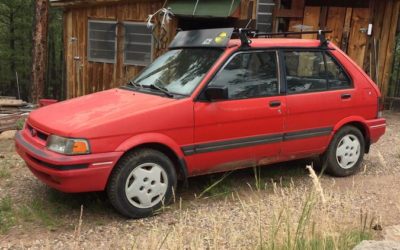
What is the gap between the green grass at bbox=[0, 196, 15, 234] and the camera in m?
4.52

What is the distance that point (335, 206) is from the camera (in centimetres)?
444

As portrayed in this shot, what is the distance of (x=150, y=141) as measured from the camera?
15.6ft

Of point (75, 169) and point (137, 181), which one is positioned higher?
point (75, 169)

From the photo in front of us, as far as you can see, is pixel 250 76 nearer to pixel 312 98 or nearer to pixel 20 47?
pixel 312 98

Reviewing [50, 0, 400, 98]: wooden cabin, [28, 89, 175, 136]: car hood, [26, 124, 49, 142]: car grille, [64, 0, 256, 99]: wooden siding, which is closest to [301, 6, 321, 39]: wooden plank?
[50, 0, 400, 98]: wooden cabin

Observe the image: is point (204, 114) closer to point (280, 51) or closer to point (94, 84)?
point (280, 51)

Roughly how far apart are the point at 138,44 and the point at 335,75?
7.56 m

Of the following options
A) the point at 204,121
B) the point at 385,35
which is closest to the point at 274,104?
the point at 204,121

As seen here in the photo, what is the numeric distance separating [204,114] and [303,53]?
177cm

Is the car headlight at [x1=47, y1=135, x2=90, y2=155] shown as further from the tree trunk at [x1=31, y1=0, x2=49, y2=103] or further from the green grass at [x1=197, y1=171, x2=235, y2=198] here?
the tree trunk at [x1=31, y1=0, x2=49, y2=103]

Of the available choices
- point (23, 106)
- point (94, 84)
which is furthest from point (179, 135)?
point (94, 84)

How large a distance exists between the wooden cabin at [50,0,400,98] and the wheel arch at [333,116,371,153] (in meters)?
5.01

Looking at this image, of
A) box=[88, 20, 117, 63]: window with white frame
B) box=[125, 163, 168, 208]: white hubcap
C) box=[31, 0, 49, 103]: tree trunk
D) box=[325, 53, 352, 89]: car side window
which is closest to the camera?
box=[125, 163, 168, 208]: white hubcap

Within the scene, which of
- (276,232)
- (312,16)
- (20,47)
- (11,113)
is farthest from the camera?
(20,47)
